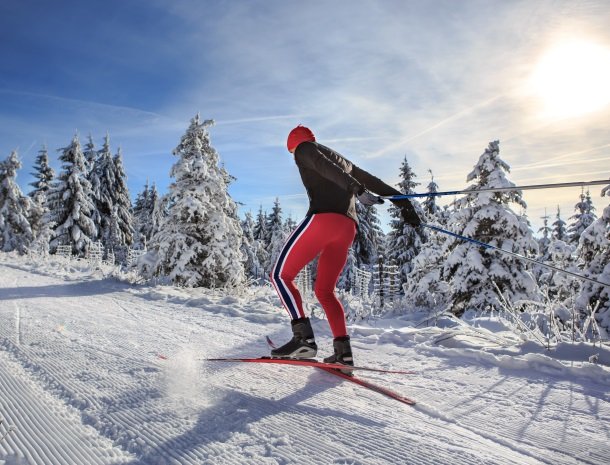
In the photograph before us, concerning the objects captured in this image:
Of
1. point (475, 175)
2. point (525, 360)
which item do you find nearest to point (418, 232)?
point (475, 175)

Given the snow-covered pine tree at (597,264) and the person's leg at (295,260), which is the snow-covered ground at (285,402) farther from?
the snow-covered pine tree at (597,264)

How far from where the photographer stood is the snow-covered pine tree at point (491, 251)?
1223 cm

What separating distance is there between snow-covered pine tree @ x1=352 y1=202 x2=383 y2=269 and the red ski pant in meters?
33.9

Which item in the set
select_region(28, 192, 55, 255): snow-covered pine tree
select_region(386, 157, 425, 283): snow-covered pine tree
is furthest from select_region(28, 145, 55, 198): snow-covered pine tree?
select_region(386, 157, 425, 283): snow-covered pine tree

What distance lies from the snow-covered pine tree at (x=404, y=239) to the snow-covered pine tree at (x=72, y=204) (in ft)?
78.0

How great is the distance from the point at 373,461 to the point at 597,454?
111 centimetres

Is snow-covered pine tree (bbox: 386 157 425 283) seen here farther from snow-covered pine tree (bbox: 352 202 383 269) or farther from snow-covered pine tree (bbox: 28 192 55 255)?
snow-covered pine tree (bbox: 28 192 55 255)

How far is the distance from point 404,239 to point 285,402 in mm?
28933

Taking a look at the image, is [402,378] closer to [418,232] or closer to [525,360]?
[525,360]

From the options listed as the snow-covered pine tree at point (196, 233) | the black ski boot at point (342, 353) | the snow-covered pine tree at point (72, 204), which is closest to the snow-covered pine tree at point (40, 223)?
the snow-covered pine tree at point (72, 204)

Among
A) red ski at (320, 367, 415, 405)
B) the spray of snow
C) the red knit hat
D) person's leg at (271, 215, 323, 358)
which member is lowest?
red ski at (320, 367, 415, 405)

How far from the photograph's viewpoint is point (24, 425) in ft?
6.49

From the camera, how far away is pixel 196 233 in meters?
14.9

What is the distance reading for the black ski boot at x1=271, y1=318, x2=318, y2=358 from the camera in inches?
132
